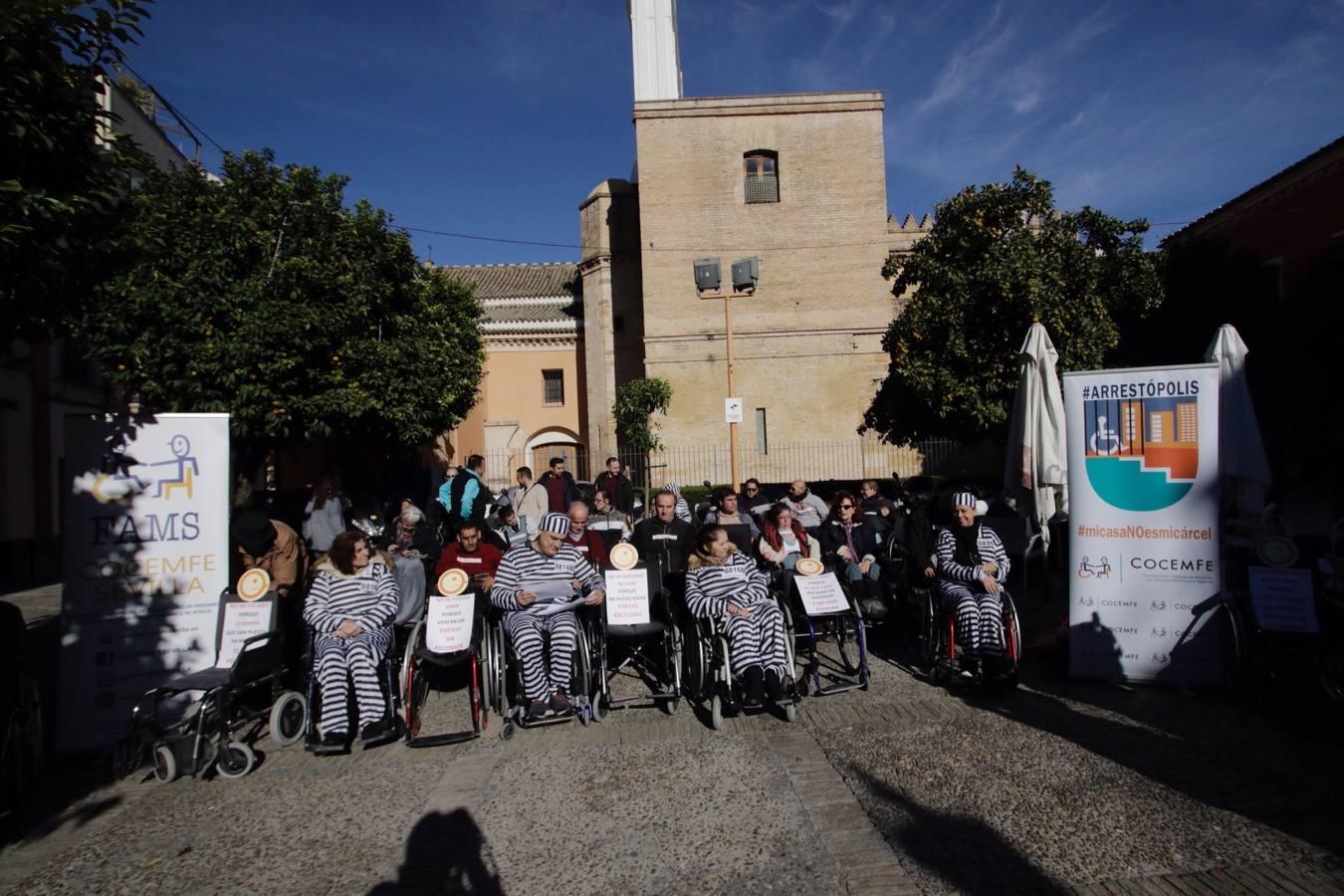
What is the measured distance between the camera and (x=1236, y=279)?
52.7ft

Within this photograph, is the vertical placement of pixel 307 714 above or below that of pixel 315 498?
below

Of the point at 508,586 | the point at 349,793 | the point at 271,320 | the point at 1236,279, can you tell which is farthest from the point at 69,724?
the point at 1236,279

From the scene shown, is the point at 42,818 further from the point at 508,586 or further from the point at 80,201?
the point at 80,201

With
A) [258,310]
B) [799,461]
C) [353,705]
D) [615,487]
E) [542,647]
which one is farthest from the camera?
[799,461]

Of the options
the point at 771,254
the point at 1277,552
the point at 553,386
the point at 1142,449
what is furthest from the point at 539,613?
the point at 553,386

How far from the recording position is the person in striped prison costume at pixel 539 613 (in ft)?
19.0

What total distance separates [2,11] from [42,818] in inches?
174

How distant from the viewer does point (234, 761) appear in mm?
5090

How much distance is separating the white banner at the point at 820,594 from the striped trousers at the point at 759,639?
39cm

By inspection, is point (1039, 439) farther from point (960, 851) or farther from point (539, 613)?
point (539, 613)

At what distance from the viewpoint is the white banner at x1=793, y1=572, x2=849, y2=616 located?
616 centimetres

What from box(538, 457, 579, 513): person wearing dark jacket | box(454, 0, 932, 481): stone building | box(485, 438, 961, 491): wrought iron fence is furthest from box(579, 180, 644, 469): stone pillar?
box(538, 457, 579, 513): person wearing dark jacket

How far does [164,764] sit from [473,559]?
263 cm

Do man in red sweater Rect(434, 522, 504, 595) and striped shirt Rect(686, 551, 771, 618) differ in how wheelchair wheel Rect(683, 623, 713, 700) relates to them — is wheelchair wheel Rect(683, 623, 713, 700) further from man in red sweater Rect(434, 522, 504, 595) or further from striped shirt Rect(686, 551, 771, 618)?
man in red sweater Rect(434, 522, 504, 595)
